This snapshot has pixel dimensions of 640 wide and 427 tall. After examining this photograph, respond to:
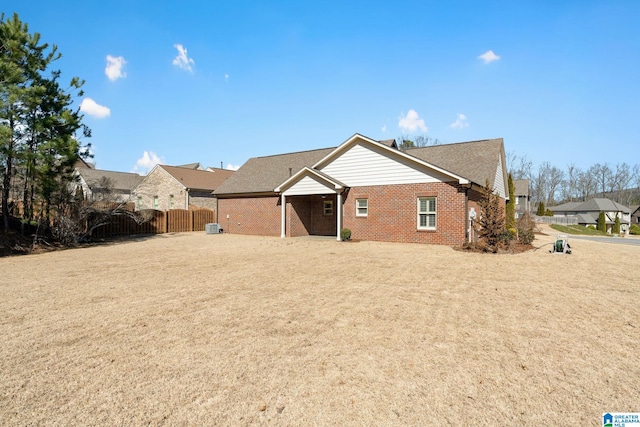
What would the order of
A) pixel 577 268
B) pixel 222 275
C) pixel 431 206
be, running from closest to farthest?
1. pixel 222 275
2. pixel 577 268
3. pixel 431 206

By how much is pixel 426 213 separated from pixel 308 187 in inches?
264

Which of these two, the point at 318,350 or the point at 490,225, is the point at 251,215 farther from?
the point at 318,350

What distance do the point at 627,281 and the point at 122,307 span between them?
37.8 feet

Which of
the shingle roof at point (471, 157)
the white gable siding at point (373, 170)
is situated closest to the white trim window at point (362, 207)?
the white gable siding at point (373, 170)

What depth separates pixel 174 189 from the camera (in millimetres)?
31797

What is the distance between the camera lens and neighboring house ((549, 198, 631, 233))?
62625mm

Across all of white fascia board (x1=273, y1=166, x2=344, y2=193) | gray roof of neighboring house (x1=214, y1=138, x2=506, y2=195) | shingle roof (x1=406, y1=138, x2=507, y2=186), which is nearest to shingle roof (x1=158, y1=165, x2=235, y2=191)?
gray roof of neighboring house (x1=214, y1=138, x2=506, y2=195)

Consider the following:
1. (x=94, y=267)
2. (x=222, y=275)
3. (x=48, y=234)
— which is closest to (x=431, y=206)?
(x=222, y=275)

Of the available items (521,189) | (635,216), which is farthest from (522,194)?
(635,216)

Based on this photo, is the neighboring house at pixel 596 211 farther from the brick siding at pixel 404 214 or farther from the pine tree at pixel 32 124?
the pine tree at pixel 32 124

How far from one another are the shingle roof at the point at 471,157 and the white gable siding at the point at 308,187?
19.1 ft

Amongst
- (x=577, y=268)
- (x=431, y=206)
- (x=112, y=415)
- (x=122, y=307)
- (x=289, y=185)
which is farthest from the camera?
(x=289, y=185)

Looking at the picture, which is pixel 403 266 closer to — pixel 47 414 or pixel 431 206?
pixel 431 206

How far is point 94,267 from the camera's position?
33.6 feet
